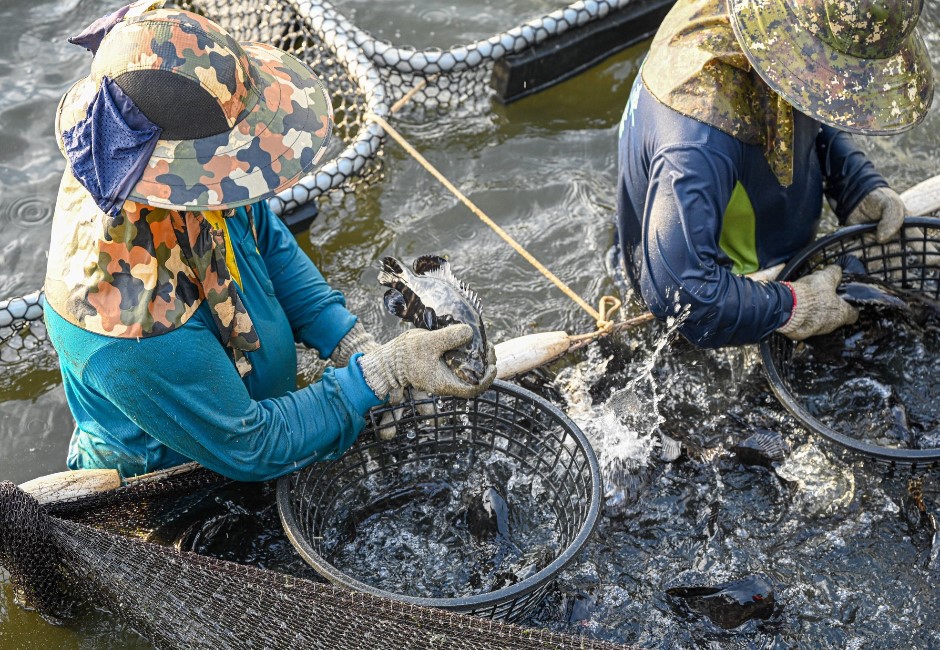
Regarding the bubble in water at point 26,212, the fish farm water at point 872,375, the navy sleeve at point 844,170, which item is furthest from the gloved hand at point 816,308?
the bubble in water at point 26,212

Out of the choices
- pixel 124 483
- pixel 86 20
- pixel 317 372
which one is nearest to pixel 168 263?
pixel 124 483

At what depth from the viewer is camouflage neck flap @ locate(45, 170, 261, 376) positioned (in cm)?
231

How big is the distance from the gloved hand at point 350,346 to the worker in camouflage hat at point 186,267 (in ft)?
1.35

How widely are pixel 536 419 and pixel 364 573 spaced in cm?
85

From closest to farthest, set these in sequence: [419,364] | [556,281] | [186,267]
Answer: [186,267], [419,364], [556,281]

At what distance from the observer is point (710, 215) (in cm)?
317

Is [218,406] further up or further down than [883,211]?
further up

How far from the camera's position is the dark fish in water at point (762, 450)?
362 centimetres

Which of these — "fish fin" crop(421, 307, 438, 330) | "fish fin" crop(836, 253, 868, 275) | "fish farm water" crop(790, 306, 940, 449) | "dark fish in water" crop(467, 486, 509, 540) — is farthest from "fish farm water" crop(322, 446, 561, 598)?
"fish fin" crop(836, 253, 868, 275)

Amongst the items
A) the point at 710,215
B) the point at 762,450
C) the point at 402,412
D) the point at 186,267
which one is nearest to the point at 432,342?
the point at 402,412

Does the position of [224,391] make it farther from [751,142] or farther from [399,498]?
[751,142]

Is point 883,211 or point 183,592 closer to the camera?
point 183,592

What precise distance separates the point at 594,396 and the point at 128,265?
2211mm

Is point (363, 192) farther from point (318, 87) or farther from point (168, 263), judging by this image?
point (168, 263)
